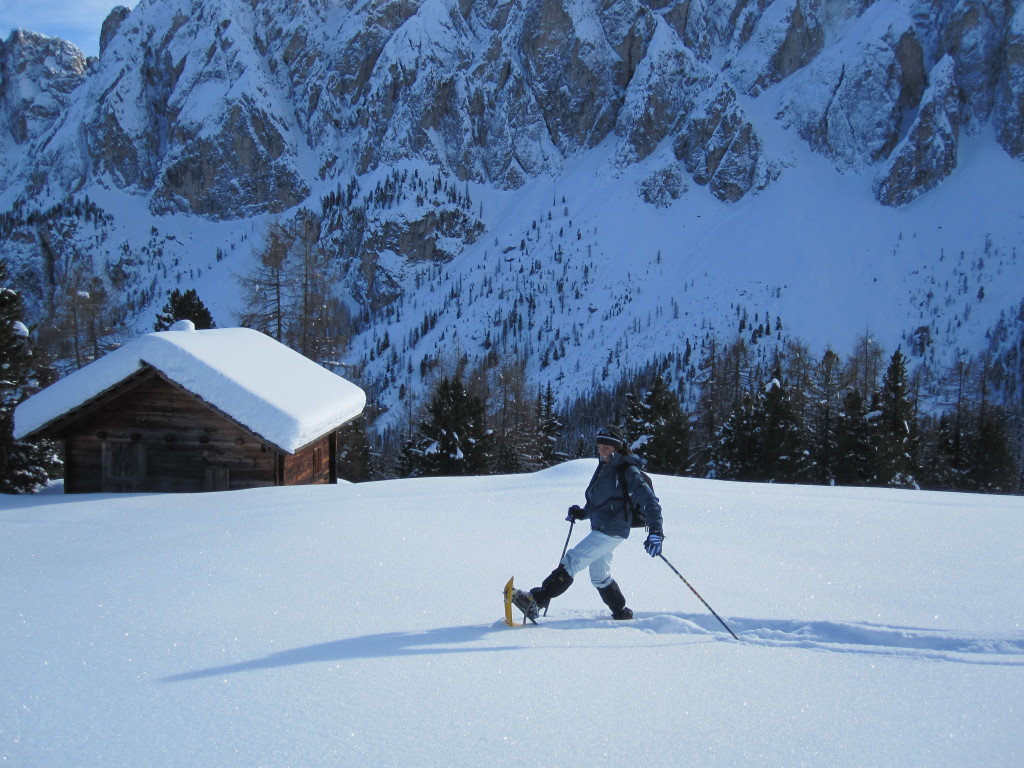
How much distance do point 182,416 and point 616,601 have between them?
11.2 m

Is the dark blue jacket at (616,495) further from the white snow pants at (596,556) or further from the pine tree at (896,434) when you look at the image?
the pine tree at (896,434)

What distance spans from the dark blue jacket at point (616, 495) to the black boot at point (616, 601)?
0.47m

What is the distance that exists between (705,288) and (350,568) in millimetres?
185236

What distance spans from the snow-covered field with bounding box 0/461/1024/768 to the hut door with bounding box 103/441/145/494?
4.55 metres

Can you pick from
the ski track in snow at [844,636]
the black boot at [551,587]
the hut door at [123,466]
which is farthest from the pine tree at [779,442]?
the black boot at [551,587]

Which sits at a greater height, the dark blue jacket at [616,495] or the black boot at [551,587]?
the dark blue jacket at [616,495]

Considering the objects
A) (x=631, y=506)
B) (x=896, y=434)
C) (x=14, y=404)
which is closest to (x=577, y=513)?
(x=631, y=506)

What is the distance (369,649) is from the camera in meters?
5.07

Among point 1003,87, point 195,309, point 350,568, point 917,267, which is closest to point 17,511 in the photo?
point 350,568

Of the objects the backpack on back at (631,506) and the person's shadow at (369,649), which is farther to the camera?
the backpack on back at (631,506)

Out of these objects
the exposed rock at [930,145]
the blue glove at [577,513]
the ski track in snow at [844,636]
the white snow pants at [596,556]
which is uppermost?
the exposed rock at [930,145]

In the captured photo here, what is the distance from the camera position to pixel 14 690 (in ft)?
14.2

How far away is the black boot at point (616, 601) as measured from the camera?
6.06m

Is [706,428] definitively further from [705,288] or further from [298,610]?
[705,288]
